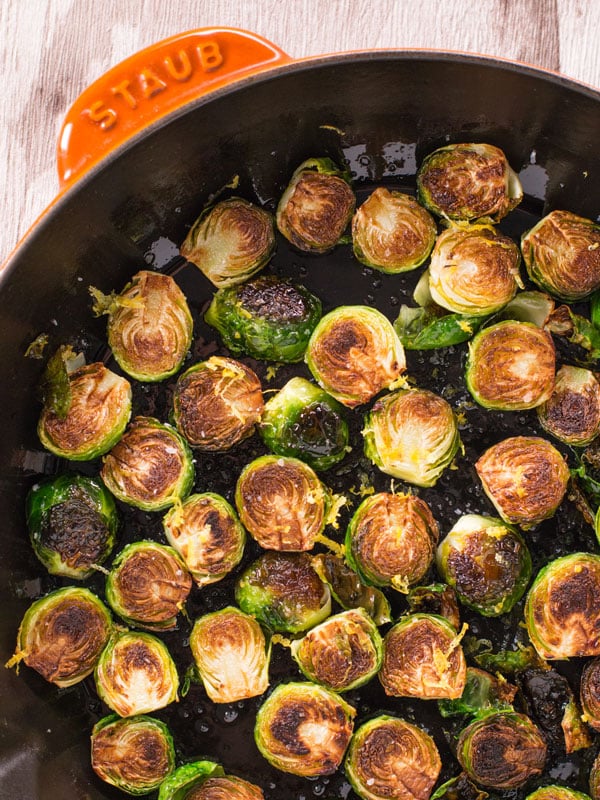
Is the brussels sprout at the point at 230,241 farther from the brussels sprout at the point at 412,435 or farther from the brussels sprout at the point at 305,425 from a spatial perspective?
the brussels sprout at the point at 412,435

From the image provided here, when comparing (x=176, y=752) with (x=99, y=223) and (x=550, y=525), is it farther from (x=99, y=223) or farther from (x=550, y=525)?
(x=99, y=223)

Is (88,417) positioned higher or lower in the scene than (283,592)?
higher

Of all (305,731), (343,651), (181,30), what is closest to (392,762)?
(305,731)

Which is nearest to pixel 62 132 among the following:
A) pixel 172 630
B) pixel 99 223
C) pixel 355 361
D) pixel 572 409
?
pixel 99 223

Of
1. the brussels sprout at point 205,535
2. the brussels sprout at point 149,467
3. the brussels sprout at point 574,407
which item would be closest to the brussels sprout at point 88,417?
the brussels sprout at point 149,467

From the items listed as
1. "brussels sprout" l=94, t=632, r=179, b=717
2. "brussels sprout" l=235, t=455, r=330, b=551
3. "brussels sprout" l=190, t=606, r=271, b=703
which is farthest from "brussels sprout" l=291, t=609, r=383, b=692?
"brussels sprout" l=94, t=632, r=179, b=717

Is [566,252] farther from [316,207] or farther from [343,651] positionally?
[343,651]
